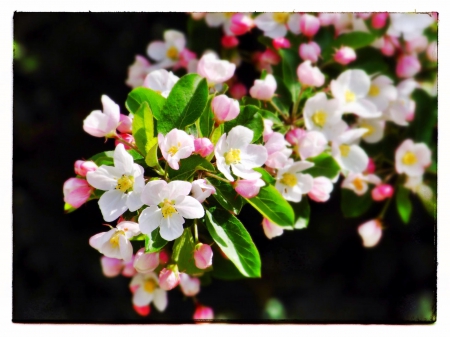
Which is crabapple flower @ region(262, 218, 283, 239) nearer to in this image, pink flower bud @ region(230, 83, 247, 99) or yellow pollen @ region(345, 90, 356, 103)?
yellow pollen @ region(345, 90, 356, 103)

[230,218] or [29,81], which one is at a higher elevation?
[29,81]

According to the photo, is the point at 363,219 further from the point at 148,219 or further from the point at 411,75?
the point at 148,219

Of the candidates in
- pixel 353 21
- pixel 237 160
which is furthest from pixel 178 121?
pixel 353 21

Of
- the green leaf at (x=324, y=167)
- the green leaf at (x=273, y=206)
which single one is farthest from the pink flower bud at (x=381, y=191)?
the green leaf at (x=273, y=206)

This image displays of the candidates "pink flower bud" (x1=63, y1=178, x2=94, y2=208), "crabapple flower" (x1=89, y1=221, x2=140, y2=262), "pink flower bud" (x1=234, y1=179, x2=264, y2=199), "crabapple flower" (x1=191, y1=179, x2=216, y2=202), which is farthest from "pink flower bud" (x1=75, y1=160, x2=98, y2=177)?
"pink flower bud" (x1=234, y1=179, x2=264, y2=199)

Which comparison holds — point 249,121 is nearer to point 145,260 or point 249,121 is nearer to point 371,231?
point 145,260

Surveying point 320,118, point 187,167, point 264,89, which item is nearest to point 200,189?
point 187,167

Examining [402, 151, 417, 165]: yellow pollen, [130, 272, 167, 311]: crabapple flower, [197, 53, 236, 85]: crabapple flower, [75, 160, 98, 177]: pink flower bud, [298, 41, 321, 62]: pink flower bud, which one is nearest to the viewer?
[75, 160, 98, 177]: pink flower bud
